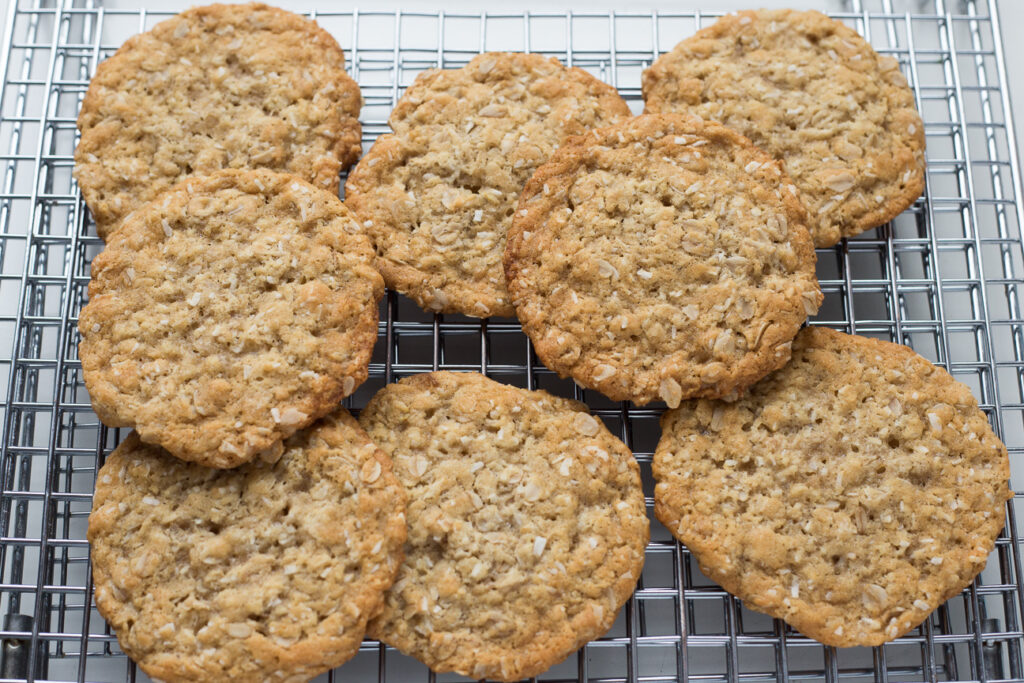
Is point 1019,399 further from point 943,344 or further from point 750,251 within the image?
point 750,251

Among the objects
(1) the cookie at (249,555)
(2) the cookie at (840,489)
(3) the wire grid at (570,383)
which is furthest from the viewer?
(3) the wire grid at (570,383)

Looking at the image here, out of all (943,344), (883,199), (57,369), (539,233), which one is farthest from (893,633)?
(57,369)

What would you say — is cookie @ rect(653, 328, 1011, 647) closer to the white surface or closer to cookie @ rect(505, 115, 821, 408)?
cookie @ rect(505, 115, 821, 408)

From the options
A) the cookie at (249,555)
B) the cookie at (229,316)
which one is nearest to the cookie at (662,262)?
the cookie at (229,316)

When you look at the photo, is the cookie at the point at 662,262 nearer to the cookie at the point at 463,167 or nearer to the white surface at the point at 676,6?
the cookie at the point at 463,167

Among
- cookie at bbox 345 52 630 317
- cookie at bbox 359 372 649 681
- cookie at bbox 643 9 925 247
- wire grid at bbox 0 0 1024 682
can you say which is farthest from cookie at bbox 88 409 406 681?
cookie at bbox 643 9 925 247

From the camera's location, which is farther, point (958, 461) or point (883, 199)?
point (883, 199)
